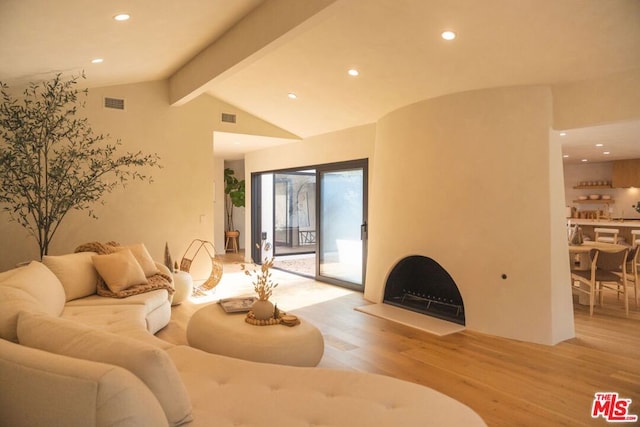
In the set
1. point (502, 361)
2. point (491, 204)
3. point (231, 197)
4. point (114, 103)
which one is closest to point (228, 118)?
point (114, 103)

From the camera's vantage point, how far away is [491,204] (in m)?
4.40

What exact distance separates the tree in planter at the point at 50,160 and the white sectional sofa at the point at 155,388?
2.47m

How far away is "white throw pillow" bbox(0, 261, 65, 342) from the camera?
1977mm

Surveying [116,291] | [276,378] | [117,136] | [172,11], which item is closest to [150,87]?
[117,136]

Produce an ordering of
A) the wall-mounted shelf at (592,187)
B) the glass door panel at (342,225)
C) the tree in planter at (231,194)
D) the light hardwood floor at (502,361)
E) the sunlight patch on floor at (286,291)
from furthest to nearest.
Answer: the tree in planter at (231,194) → the wall-mounted shelf at (592,187) → the glass door panel at (342,225) → the sunlight patch on floor at (286,291) → the light hardwood floor at (502,361)

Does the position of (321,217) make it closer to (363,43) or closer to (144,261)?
(144,261)

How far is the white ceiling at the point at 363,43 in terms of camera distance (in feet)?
10.6

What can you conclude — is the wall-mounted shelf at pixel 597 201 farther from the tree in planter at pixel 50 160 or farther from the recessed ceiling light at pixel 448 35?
the tree in planter at pixel 50 160

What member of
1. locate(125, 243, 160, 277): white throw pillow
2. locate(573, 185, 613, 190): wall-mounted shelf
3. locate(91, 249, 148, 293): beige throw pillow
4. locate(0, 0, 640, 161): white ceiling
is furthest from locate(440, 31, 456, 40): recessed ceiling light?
locate(573, 185, 613, 190): wall-mounted shelf

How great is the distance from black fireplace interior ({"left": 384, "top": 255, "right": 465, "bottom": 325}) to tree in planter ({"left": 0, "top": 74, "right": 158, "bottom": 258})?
390cm

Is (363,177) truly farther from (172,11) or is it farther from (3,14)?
(3,14)

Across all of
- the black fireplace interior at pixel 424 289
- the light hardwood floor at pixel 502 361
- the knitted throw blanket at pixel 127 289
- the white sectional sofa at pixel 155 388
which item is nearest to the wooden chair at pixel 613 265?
the light hardwood floor at pixel 502 361

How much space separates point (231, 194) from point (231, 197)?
15 centimetres

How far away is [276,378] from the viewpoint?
215 cm
